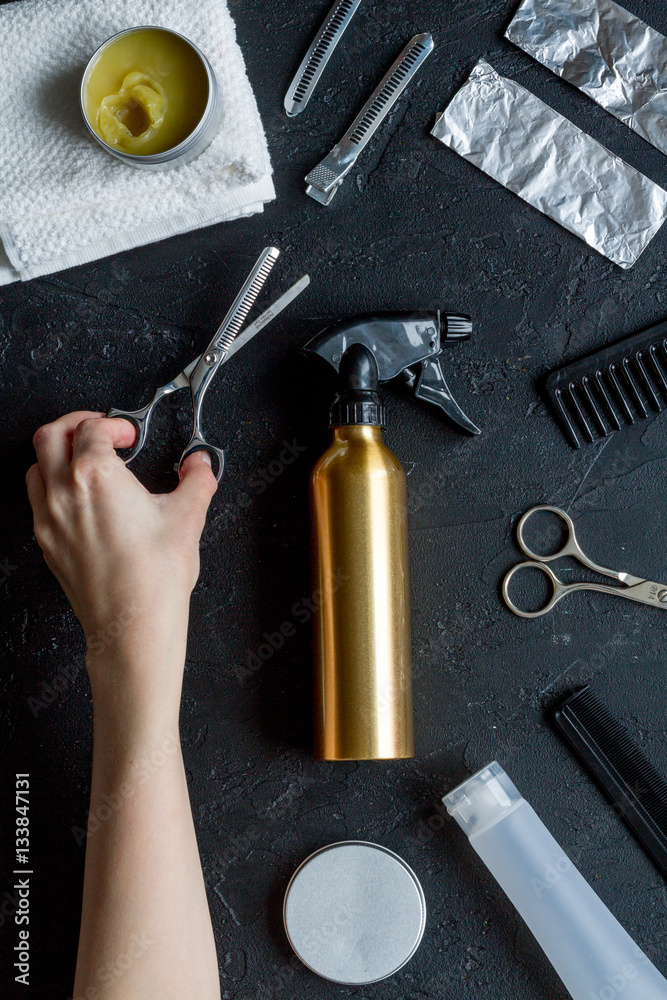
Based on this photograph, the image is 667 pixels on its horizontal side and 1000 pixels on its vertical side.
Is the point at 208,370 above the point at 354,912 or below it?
above

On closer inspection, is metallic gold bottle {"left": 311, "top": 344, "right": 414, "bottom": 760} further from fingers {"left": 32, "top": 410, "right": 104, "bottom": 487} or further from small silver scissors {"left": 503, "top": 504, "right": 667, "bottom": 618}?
fingers {"left": 32, "top": 410, "right": 104, "bottom": 487}

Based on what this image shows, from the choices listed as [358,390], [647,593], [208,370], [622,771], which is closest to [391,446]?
[358,390]

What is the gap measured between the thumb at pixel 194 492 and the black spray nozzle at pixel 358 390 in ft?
0.54

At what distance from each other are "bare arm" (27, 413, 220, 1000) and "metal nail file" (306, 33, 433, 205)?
423 mm

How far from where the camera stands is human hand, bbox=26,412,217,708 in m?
0.79

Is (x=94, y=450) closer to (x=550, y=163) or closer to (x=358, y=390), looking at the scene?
(x=358, y=390)

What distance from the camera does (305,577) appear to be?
3.15 feet

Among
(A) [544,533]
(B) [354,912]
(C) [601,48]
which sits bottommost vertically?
(B) [354,912]

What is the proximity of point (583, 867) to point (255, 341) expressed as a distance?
0.78 m

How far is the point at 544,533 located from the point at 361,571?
0.88ft

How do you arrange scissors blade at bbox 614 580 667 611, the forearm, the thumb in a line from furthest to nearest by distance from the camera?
scissors blade at bbox 614 580 667 611 → the thumb → the forearm

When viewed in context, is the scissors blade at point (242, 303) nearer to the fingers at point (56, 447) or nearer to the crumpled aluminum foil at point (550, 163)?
the fingers at point (56, 447)

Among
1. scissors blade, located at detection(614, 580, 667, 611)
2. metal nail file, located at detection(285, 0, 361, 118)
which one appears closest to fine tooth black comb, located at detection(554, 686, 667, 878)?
scissors blade, located at detection(614, 580, 667, 611)

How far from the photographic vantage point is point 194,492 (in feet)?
2.78
